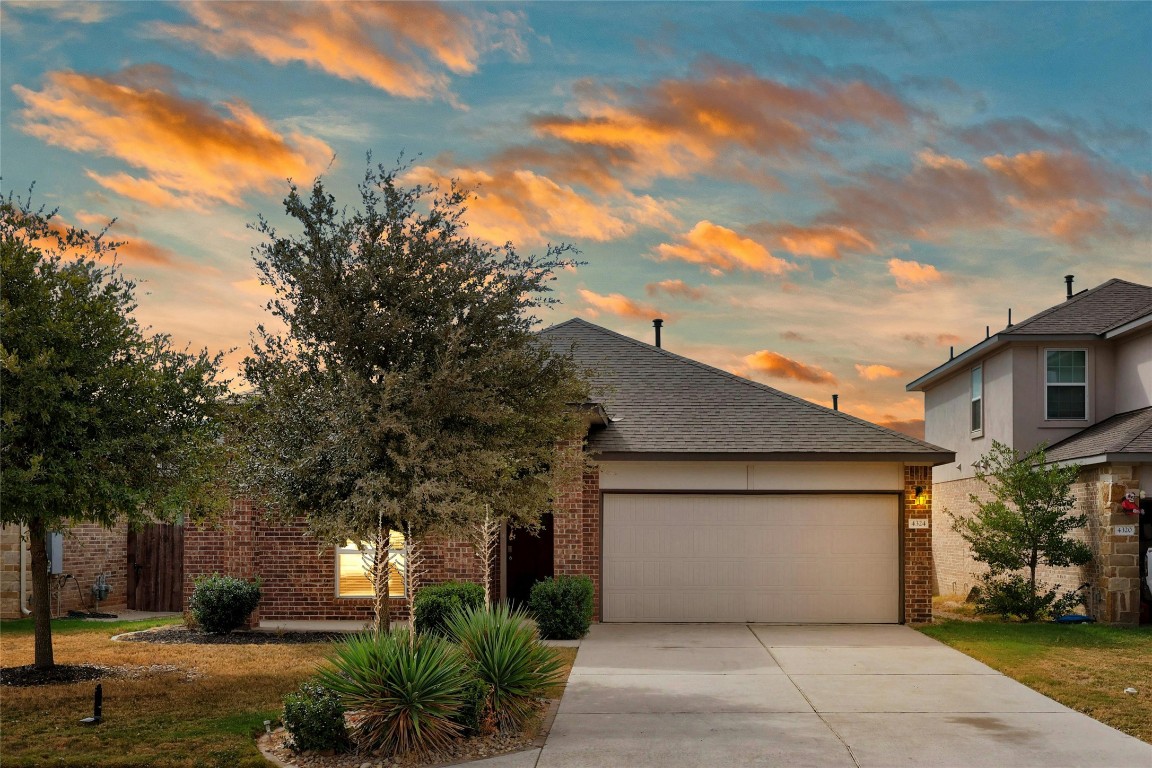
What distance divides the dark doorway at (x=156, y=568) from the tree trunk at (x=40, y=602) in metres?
6.83

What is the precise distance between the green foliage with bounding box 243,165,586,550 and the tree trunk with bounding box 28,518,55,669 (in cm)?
306

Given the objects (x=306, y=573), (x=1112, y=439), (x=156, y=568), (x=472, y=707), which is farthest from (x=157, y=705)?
(x=1112, y=439)

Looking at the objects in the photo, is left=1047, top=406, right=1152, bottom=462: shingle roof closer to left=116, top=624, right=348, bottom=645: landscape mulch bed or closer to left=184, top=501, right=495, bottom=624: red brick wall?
left=184, top=501, right=495, bottom=624: red brick wall

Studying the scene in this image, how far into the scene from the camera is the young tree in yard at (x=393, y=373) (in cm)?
988

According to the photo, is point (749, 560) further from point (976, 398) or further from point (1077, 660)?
point (976, 398)

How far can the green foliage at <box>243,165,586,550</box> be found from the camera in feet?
32.4

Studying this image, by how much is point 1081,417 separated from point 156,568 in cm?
1862

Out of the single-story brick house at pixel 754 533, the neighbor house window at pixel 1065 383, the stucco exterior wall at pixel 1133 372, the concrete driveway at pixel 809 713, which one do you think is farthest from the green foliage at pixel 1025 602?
the concrete driveway at pixel 809 713

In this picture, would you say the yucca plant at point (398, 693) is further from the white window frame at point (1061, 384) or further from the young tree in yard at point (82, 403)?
the white window frame at point (1061, 384)

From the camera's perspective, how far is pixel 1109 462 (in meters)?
16.5

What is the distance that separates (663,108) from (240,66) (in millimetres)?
6170

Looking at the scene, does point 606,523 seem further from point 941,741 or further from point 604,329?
point 941,741

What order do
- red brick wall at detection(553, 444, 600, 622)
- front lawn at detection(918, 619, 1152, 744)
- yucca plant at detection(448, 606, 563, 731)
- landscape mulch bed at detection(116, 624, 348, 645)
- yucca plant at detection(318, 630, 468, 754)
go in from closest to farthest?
yucca plant at detection(318, 630, 468, 754)
yucca plant at detection(448, 606, 563, 731)
front lawn at detection(918, 619, 1152, 744)
landscape mulch bed at detection(116, 624, 348, 645)
red brick wall at detection(553, 444, 600, 622)

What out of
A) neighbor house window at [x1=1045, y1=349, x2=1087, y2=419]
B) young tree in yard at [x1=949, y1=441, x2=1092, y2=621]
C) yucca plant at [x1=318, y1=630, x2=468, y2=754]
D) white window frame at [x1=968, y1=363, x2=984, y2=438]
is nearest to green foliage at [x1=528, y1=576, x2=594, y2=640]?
yucca plant at [x1=318, y1=630, x2=468, y2=754]
